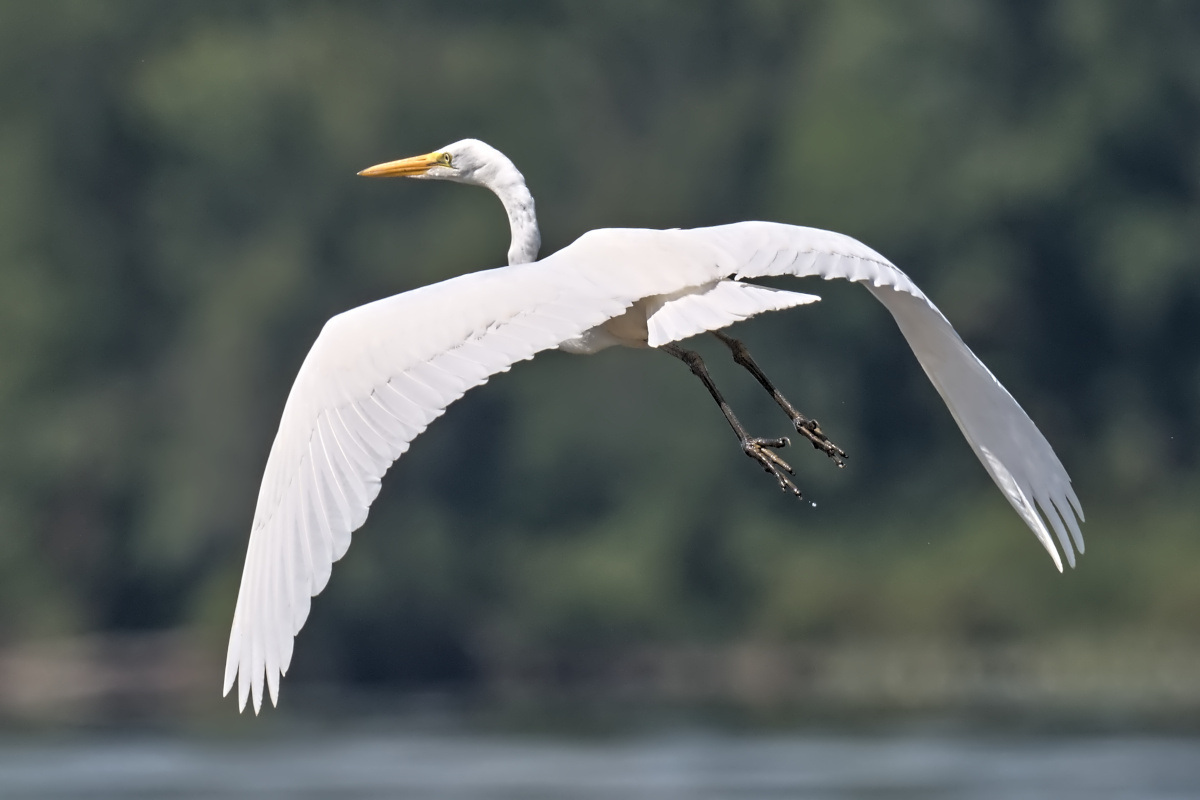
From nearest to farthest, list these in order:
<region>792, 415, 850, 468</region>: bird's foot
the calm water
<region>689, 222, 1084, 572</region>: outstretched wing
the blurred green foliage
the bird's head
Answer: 1. <region>689, 222, 1084, 572</region>: outstretched wing
2. <region>792, 415, 850, 468</region>: bird's foot
3. the bird's head
4. the calm water
5. the blurred green foliage

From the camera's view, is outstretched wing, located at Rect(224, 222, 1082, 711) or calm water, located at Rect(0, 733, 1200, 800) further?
calm water, located at Rect(0, 733, 1200, 800)

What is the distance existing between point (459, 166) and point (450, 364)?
2.37 metres

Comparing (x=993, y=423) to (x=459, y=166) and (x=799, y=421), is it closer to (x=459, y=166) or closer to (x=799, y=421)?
(x=799, y=421)

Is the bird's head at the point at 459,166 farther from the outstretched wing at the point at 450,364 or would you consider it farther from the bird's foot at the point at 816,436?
the bird's foot at the point at 816,436

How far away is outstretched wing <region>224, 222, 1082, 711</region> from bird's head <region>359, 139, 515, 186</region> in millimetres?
1312

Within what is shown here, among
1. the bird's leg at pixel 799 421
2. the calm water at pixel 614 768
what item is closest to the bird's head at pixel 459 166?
the bird's leg at pixel 799 421

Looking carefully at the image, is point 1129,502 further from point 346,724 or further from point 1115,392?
point 346,724

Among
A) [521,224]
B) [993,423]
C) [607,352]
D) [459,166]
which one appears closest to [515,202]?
[521,224]

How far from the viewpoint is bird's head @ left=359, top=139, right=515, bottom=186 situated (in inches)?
345

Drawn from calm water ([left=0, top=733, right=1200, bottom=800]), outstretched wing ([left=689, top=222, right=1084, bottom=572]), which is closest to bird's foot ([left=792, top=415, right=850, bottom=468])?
outstretched wing ([left=689, top=222, right=1084, bottom=572])

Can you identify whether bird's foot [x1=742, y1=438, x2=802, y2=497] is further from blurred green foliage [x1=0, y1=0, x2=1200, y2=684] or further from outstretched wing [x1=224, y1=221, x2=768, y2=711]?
blurred green foliage [x1=0, y1=0, x2=1200, y2=684]

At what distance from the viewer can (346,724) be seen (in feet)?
76.0

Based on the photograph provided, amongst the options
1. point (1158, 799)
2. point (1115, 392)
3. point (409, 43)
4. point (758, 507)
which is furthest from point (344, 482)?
point (409, 43)

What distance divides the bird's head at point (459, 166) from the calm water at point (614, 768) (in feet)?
28.7
